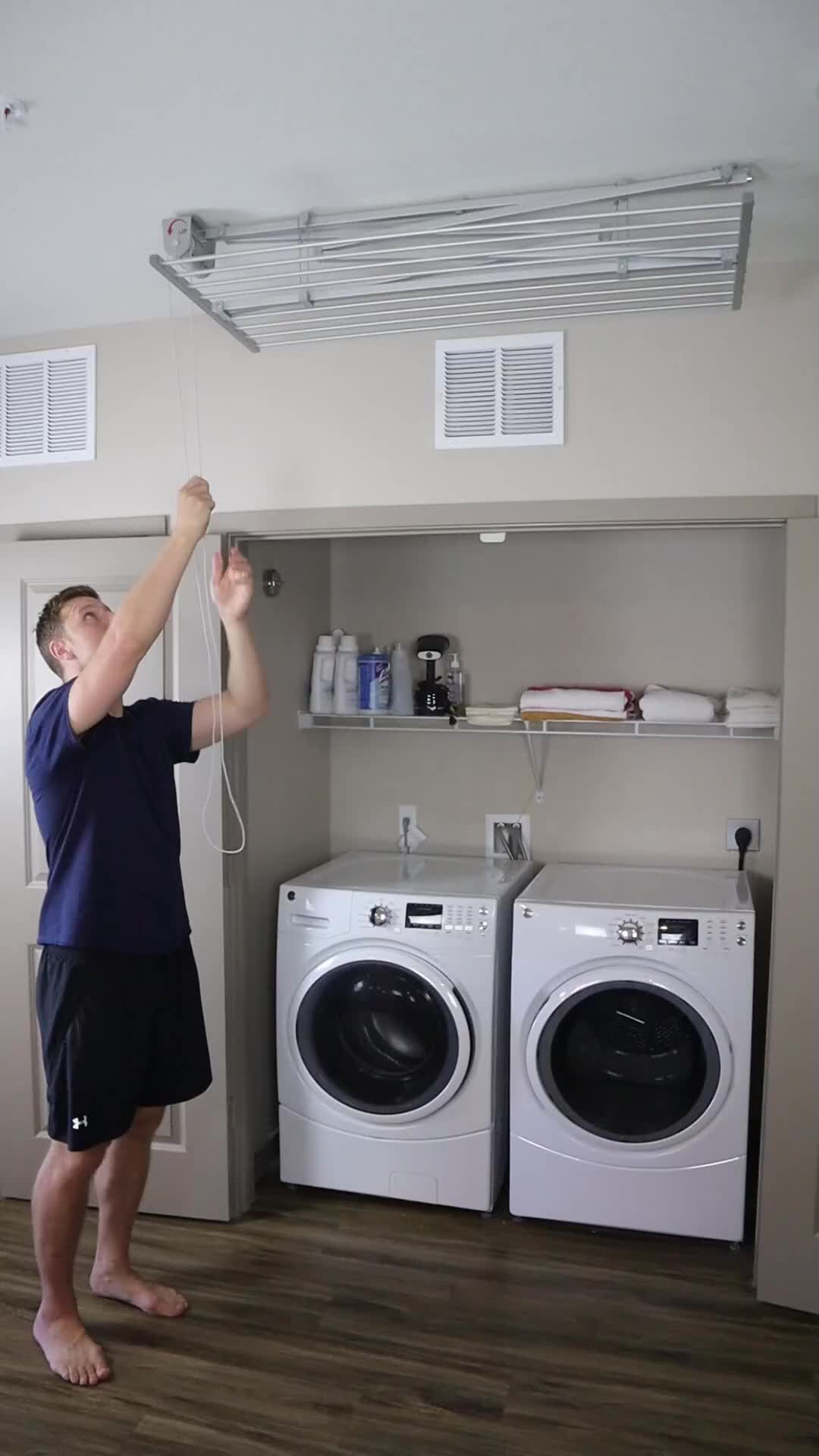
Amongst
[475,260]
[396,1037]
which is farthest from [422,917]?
[475,260]

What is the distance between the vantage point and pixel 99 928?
231cm

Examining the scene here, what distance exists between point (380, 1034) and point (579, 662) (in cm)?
129

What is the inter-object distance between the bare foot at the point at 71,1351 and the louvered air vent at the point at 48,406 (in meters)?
→ 2.09

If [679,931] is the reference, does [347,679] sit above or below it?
above

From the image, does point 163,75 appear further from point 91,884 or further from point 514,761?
point 514,761

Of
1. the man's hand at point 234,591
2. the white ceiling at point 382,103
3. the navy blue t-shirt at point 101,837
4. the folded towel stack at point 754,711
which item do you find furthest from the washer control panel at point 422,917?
the white ceiling at point 382,103

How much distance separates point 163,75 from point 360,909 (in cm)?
199

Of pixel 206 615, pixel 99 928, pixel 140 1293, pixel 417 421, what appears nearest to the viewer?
pixel 99 928

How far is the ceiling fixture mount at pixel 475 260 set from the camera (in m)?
2.11

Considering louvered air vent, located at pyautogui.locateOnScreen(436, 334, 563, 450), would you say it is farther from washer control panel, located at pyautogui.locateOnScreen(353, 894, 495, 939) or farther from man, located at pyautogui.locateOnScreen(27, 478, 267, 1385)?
washer control panel, located at pyautogui.locateOnScreen(353, 894, 495, 939)

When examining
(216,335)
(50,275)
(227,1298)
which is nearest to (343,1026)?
(227,1298)

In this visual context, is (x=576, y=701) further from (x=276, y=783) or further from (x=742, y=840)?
(x=276, y=783)

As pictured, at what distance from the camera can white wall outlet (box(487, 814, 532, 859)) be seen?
354 cm

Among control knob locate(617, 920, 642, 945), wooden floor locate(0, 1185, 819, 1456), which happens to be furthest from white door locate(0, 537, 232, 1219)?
control knob locate(617, 920, 642, 945)
